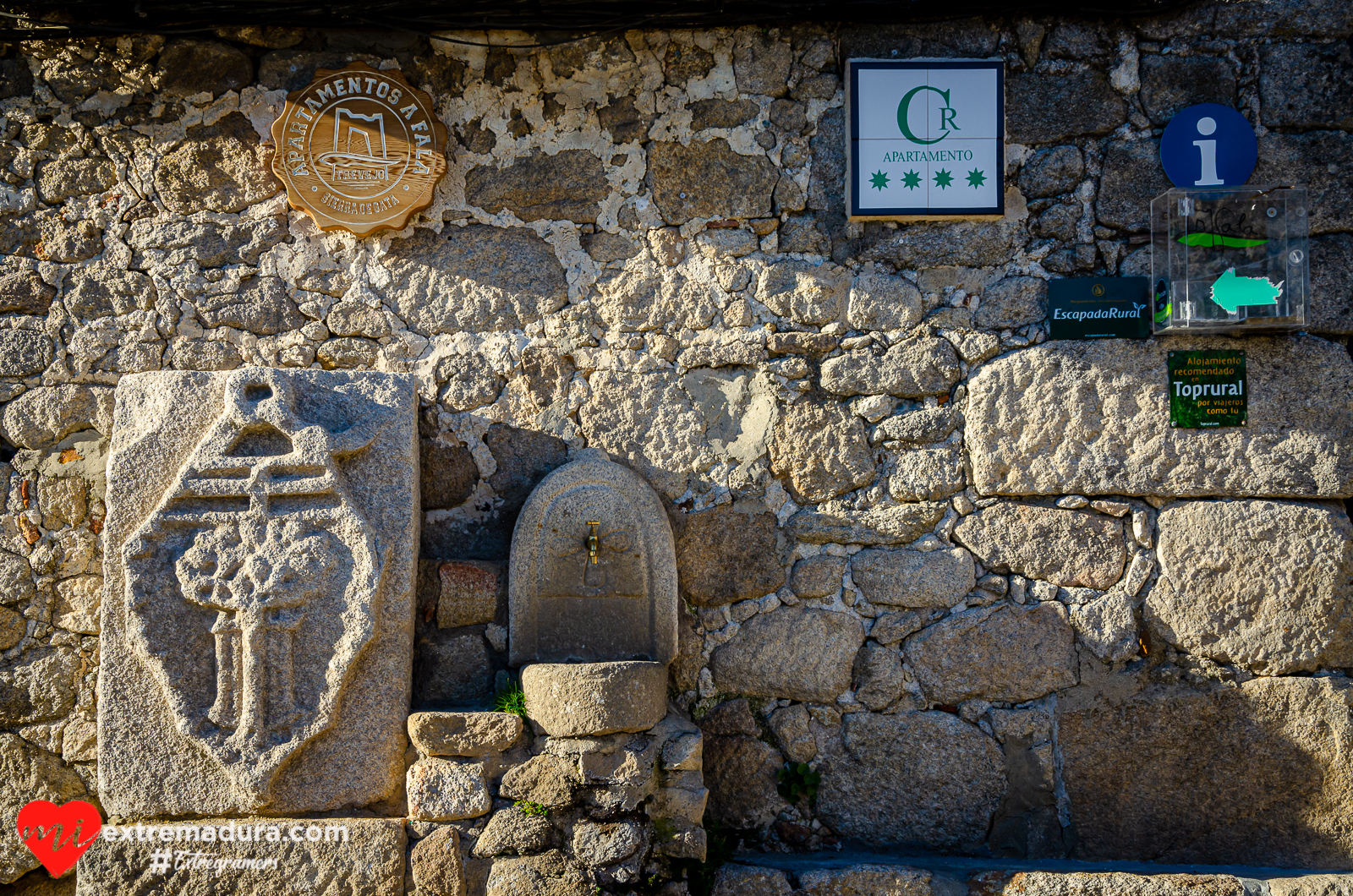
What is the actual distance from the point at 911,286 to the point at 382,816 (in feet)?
7.11

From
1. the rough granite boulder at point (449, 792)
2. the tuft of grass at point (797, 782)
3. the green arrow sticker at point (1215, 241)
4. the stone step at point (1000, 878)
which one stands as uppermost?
the green arrow sticker at point (1215, 241)

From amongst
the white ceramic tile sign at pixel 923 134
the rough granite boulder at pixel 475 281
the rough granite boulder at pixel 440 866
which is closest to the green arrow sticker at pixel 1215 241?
the white ceramic tile sign at pixel 923 134

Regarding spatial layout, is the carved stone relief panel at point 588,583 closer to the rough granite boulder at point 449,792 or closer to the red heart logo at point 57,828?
the rough granite boulder at point 449,792

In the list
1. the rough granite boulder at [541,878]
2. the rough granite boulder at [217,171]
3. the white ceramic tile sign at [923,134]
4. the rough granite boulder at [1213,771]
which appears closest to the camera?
the rough granite boulder at [541,878]

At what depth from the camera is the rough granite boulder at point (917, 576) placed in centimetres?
271

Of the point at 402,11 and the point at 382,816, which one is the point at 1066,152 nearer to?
the point at 402,11

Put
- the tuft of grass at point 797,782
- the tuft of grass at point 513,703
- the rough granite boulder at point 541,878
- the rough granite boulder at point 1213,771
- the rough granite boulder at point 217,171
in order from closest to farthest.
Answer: the rough granite boulder at point 541,878 → the tuft of grass at point 513,703 → the rough granite boulder at point 1213,771 → the tuft of grass at point 797,782 → the rough granite boulder at point 217,171

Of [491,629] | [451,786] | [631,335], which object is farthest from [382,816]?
[631,335]

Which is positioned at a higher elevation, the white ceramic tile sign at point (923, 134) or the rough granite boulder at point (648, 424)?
the white ceramic tile sign at point (923, 134)

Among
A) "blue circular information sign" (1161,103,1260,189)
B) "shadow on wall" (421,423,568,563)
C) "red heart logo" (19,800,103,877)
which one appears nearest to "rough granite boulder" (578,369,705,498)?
"shadow on wall" (421,423,568,563)

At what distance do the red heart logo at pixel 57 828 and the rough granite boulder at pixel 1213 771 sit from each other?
294cm

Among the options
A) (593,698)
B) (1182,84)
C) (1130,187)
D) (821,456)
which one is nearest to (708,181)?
(821,456)

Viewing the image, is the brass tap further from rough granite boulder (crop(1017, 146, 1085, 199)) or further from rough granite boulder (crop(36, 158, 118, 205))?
rough granite boulder (crop(36, 158, 118, 205))

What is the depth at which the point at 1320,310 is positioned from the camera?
2.68m
